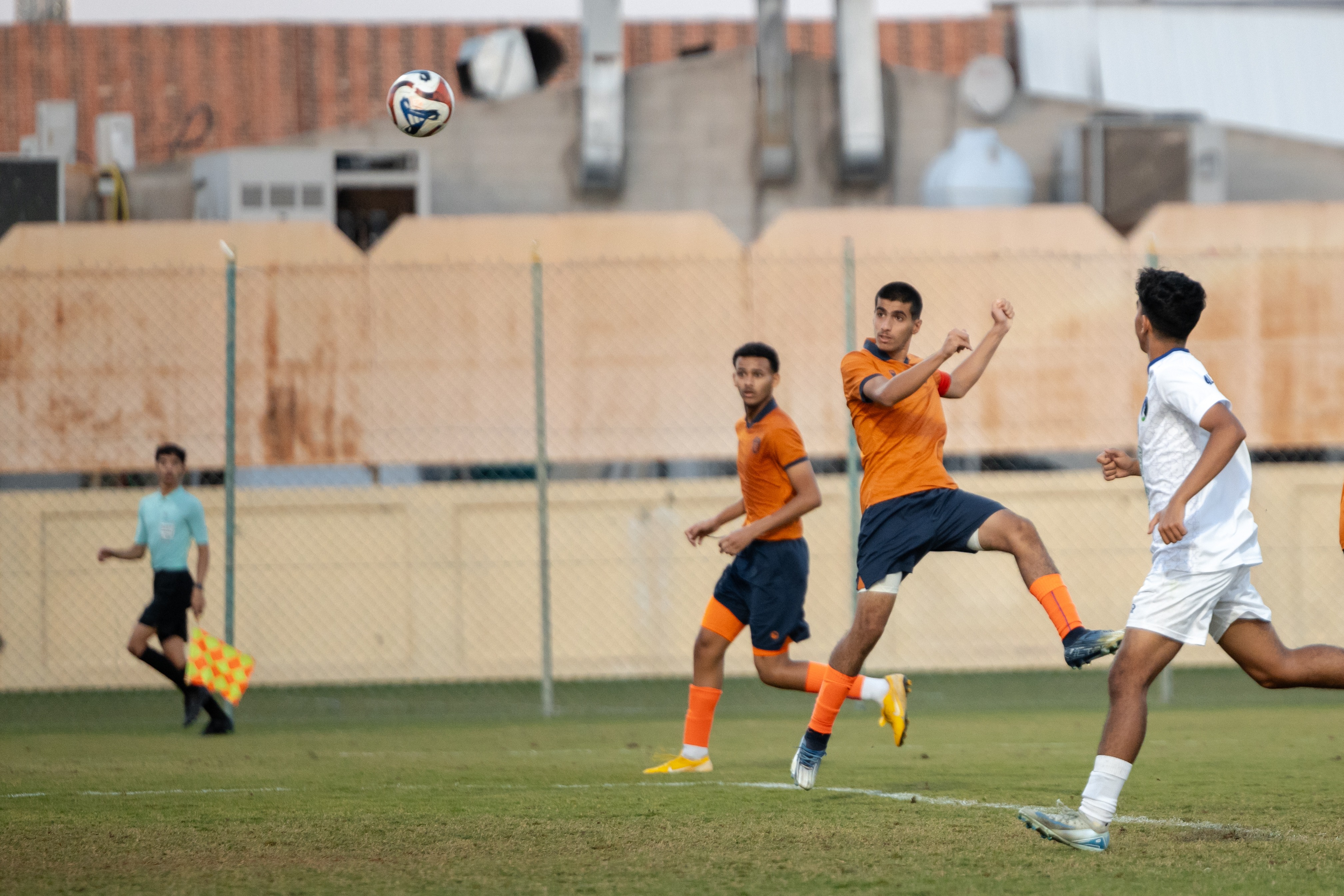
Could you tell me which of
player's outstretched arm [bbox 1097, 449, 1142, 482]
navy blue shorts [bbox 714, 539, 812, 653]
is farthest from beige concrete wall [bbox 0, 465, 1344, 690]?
player's outstretched arm [bbox 1097, 449, 1142, 482]

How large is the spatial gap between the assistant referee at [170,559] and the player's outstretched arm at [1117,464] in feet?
22.2

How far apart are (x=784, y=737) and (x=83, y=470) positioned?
689cm

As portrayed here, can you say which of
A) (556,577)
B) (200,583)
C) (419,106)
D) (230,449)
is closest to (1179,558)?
(419,106)

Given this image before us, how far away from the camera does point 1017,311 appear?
42.8 ft

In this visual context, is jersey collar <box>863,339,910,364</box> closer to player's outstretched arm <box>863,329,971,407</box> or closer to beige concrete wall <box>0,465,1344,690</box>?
player's outstretched arm <box>863,329,971,407</box>

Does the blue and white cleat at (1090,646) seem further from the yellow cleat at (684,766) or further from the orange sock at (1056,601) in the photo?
the yellow cleat at (684,766)

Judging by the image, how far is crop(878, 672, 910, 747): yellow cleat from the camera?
6.72m

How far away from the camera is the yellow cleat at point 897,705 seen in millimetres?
6719

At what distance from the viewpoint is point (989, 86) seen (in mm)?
17359

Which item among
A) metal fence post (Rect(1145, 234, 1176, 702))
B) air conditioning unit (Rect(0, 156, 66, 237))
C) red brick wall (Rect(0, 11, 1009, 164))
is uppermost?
red brick wall (Rect(0, 11, 1009, 164))

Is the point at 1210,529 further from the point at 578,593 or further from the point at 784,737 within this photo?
the point at 578,593

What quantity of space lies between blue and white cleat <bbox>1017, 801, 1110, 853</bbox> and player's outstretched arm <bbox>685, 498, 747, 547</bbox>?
112 inches

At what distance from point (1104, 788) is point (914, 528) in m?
1.63

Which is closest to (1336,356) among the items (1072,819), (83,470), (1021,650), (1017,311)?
(1017,311)
